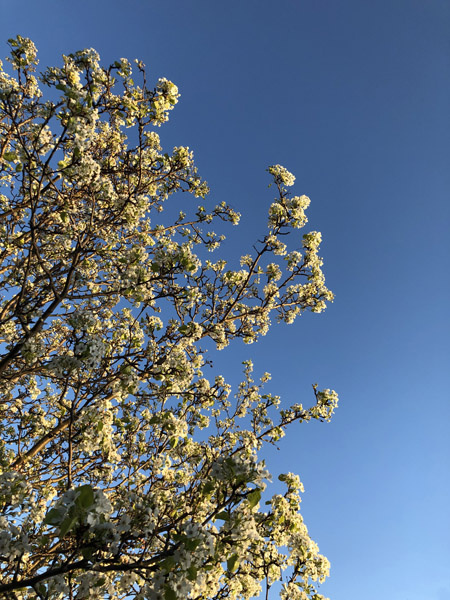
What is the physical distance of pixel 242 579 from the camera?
661cm

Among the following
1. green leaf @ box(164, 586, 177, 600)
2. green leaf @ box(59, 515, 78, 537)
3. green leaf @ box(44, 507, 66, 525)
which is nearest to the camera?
green leaf @ box(59, 515, 78, 537)

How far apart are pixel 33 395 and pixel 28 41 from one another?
8.02 m

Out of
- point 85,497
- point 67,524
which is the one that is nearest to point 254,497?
point 85,497

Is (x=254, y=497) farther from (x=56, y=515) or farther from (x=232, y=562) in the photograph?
(x=56, y=515)

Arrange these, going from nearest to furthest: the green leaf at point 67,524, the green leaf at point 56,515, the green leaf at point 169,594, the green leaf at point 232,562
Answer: the green leaf at point 67,524
the green leaf at point 56,515
the green leaf at point 169,594
the green leaf at point 232,562

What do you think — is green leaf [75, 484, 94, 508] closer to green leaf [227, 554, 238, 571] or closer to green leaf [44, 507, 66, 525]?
green leaf [44, 507, 66, 525]

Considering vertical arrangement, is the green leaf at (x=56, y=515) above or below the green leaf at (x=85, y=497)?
below

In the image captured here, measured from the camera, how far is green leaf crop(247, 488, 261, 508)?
3875mm

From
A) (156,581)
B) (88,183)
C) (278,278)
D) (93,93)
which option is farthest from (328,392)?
(93,93)

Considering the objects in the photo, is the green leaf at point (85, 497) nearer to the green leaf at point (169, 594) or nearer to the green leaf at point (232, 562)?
the green leaf at point (169, 594)

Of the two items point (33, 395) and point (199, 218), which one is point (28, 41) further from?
point (33, 395)

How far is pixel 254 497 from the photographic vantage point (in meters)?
3.92

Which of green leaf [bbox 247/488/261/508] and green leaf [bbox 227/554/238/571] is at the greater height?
green leaf [bbox 247/488/261/508]

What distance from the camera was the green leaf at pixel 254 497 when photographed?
388 centimetres
